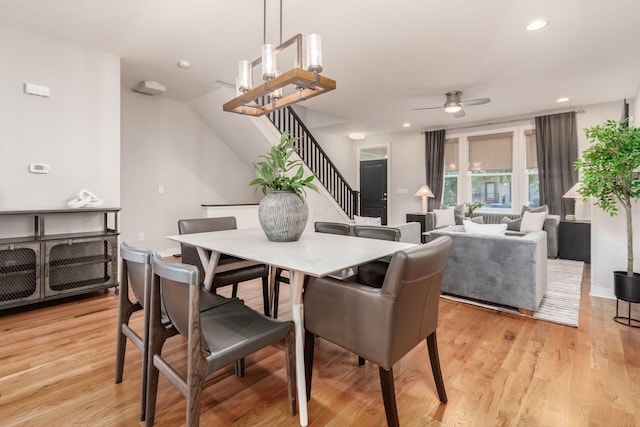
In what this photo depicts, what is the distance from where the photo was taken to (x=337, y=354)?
2.25 meters

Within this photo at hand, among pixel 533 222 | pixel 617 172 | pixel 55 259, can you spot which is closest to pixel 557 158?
pixel 533 222

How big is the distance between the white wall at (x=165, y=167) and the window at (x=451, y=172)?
188 inches

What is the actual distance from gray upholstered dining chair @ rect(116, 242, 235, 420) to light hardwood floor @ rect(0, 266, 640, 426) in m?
0.21

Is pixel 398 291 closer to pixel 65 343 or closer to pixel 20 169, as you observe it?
pixel 65 343

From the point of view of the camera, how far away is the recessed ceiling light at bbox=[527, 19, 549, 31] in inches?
113

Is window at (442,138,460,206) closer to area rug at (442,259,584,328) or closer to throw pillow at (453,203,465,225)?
throw pillow at (453,203,465,225)

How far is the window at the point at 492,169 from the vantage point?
663cm

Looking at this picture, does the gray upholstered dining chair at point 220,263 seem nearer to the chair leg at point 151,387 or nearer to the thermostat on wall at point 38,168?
the chair leg at point 151,387

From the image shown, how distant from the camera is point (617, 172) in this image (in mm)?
2746

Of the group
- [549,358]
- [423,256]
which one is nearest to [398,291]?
[423,256]

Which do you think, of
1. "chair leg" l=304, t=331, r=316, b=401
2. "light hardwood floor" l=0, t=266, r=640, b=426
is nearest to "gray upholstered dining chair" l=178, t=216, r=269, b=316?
"light hardwood floor" l=0, t=266, r=640, b=426

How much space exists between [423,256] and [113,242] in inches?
132

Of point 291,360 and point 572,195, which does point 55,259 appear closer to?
point 291,360

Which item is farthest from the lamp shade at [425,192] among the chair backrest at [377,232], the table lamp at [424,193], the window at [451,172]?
the chair backrest at [377,232]
